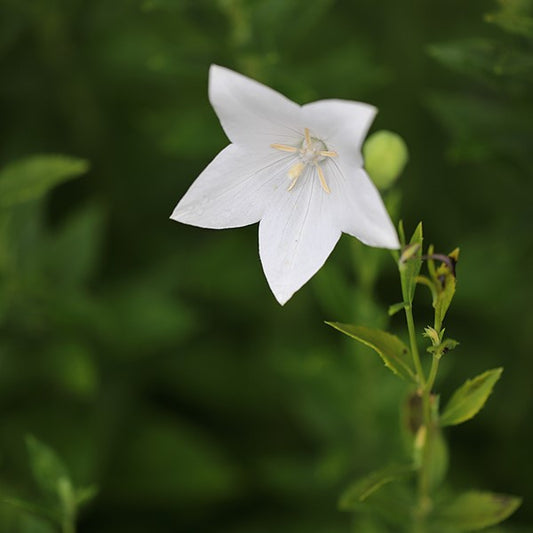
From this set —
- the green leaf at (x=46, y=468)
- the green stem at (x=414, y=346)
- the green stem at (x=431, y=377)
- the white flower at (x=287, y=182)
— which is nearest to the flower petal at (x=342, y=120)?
the white flower at (x=287, y=182)

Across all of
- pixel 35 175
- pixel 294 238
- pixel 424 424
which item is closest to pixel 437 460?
pixel 424 424

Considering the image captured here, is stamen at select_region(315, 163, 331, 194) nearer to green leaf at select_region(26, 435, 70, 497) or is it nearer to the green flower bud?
the green flower bud

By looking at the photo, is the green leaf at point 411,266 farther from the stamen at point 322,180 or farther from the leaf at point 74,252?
the leaf at point 74,252

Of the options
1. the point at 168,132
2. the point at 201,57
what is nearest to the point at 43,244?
the point at 168,132

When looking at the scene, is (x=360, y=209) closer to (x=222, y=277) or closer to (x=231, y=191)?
(x=231, y=191)

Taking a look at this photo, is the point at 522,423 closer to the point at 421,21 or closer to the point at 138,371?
the point at 138,371

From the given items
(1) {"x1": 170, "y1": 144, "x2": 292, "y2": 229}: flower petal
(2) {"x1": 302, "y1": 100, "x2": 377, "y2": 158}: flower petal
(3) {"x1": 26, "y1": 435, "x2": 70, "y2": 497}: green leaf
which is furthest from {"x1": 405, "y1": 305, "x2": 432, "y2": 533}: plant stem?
(3) {"x1": 26, "y1": 435, "x2": 70, "y2": 497}: green leaf
